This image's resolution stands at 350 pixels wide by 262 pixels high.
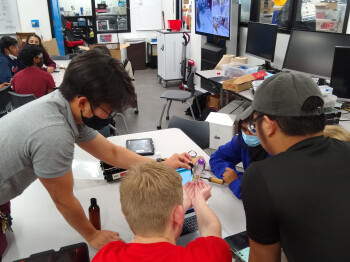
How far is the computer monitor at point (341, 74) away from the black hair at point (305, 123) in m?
1.84

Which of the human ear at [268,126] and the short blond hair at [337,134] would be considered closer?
the human ear at [268,126]

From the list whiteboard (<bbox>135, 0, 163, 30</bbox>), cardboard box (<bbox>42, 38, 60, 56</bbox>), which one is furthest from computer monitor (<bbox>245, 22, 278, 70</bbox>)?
whiteboard (<bbox>135, 0, 163, 30</bbox>)

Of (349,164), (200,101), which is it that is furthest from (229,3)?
(349,164)

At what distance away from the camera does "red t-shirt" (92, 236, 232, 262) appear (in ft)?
2.75

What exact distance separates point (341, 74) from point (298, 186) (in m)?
2.07

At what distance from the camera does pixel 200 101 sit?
186 inches

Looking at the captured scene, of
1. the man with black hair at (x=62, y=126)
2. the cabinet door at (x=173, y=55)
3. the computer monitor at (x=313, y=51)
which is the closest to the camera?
the man with black hair at (x=62, y=126)

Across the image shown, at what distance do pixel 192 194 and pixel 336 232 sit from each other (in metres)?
0.63

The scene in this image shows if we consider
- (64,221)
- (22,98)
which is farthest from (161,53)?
(64,221)

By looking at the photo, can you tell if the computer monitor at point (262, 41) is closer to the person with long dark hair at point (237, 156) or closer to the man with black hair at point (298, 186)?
the person with long dark hair at point (237, 156)

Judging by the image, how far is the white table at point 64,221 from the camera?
1.34 meters

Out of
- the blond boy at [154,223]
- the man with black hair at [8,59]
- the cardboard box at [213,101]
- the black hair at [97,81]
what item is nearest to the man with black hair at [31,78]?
the man with black hair at [8,59]

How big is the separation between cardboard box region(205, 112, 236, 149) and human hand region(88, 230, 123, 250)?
1.73 m

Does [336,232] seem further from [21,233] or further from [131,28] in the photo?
[131,28]
